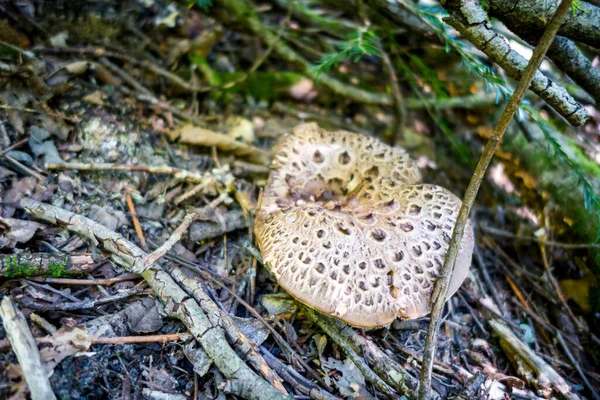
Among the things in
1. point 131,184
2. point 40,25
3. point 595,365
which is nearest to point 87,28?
point 40,25

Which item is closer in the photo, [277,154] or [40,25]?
[277,154]

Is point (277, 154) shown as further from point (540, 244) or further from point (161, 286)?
point (540, 244)

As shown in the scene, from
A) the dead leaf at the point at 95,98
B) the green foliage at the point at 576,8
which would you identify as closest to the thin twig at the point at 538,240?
the green foliage at the point at 576,8

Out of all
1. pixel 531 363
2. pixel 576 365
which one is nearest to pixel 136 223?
pixel 531 363

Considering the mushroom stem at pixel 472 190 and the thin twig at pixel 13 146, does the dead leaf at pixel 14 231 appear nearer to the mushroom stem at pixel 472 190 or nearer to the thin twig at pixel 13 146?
the thin twig at pixel 13 146

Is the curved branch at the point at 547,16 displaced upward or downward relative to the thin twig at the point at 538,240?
upward

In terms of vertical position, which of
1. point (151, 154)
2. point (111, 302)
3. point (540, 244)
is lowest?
point (111, 302)

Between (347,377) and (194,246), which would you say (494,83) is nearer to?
(347,377)
